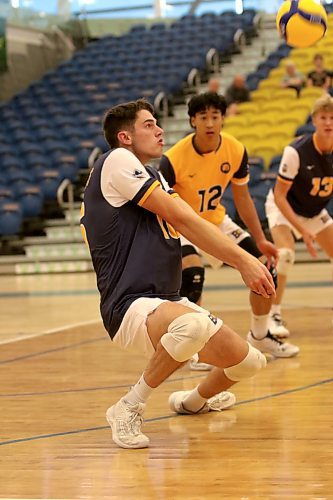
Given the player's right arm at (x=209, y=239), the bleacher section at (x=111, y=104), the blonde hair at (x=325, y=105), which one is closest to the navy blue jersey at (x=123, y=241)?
the player's right arm at (x=209, y=239)

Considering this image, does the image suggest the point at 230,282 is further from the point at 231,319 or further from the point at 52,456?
the point at 52,456

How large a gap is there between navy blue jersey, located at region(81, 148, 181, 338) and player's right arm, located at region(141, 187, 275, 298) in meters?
0.10

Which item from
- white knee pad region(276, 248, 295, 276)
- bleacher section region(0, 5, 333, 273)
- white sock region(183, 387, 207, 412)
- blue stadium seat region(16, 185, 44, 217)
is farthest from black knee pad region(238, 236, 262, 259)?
blue stadium seat region(16, 185, 44, 217)

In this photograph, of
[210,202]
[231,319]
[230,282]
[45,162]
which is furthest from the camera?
[45,162]

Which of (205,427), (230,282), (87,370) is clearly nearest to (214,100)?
(87,370)

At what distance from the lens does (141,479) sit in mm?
3449

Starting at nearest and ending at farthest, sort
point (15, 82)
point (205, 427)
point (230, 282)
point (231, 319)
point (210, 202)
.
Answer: point (205, 427)
point (210, 202)
point (231, 319)
point (230, 282)
point (15, 82)

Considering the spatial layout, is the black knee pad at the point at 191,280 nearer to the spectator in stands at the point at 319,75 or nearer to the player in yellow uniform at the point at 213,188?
the player in yellow uniform at the point at 213,188

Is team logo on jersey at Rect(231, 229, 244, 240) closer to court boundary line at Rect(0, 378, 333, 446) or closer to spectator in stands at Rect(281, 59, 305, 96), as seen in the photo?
court boundary line at Rect(0, 378, 333, 446)

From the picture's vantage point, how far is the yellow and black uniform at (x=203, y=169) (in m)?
6.21

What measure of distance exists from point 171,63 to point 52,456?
56.8ft

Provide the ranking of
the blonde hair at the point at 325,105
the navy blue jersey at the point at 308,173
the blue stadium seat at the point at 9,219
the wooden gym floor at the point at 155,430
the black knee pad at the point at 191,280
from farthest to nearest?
the blue stadium seat at the point at 9,219 → the navy blue jersey at the point at 308,173 → the blonde hair at the point at 325,105 → the black knee pad at the point at 191,280 → the wooden gym floor at the point at 155,430

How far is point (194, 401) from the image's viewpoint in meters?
4.60

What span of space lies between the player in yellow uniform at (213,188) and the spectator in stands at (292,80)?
1129 centimetres
